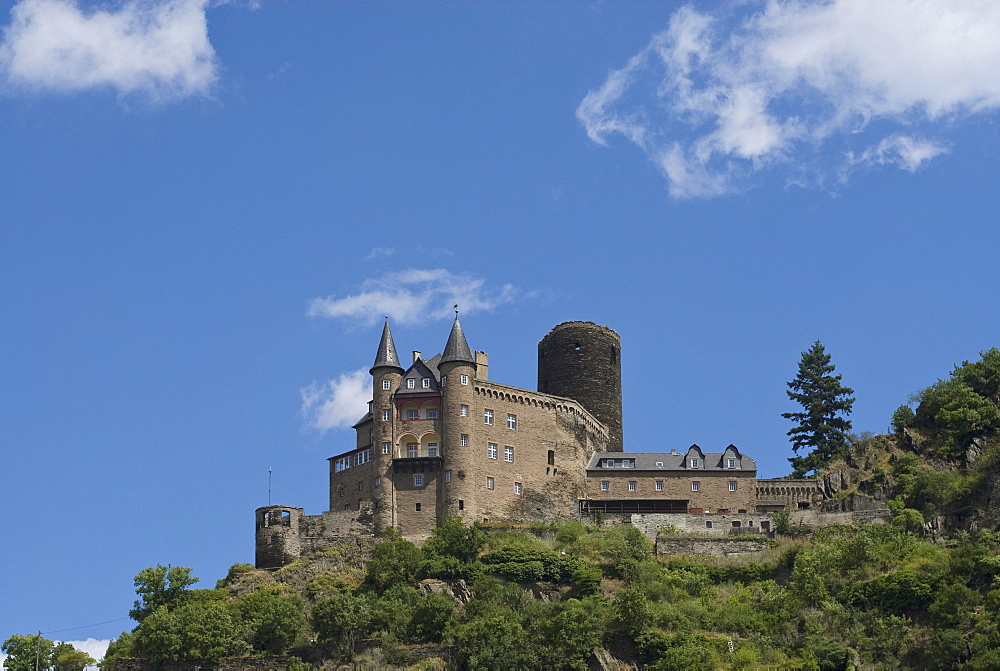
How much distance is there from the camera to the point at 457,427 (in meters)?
105

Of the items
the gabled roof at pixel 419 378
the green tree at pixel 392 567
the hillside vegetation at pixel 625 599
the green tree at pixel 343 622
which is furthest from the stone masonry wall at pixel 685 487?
the green tree at pixel 343 622

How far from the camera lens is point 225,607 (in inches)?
3602

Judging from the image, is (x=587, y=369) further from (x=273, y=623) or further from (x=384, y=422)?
(x=273, y=623)

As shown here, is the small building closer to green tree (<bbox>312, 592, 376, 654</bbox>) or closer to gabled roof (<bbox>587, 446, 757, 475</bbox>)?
gabled roof (<bbox>587, 446, 757, 475</bbox>)

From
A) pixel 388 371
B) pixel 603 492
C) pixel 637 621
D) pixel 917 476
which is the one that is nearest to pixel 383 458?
pixel 388 371

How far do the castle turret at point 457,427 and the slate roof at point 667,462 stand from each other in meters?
11.0

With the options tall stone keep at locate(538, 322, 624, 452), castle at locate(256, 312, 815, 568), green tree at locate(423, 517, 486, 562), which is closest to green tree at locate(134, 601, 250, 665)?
castle at locate(256, 312, 815, 568)

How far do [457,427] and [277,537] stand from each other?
14362 mm

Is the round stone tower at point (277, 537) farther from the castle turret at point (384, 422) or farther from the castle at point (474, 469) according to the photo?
the castle turret at point (384, 422)

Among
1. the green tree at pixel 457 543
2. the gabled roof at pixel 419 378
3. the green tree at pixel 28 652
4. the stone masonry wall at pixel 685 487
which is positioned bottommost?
the green tree at pixel 28 652

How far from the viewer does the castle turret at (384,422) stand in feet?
340

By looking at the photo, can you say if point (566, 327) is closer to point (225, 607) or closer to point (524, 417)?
point (524, 417)

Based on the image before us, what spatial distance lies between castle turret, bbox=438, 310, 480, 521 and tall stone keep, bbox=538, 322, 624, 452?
13.4 meters

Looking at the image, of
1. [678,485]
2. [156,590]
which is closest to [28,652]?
[156,590]
